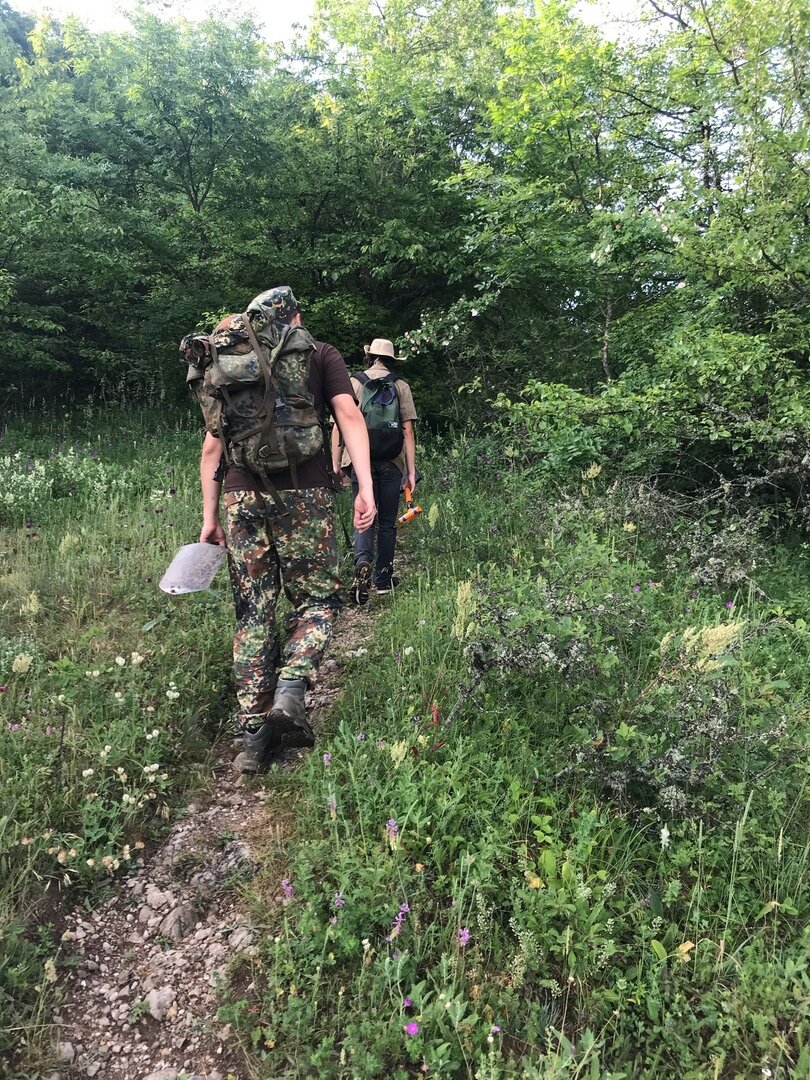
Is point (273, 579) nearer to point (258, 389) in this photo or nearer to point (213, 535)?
point (213, 535)

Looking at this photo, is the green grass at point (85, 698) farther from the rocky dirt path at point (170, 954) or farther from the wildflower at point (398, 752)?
the wildflower at point (398, 752)

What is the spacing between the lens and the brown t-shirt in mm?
2994

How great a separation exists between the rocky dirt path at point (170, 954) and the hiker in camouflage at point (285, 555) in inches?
15.2

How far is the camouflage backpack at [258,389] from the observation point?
112 inches

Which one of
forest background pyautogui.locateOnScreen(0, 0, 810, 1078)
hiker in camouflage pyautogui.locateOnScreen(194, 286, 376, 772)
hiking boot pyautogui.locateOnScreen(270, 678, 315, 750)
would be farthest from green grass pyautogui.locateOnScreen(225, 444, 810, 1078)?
hiker in camouflage pyautogui.locateOnScreen(194, 286, 376, 772)

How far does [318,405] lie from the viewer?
121 inches

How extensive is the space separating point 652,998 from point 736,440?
16.2 ft

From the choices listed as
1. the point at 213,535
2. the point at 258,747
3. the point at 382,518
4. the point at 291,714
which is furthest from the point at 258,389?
the point at 382,518


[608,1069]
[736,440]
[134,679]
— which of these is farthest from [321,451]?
[736,440]

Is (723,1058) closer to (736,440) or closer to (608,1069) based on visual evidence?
(608,1069)

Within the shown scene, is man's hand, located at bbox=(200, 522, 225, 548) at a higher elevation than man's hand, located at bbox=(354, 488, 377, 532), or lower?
lower

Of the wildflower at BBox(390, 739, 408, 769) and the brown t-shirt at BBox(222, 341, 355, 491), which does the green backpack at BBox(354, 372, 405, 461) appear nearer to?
the brown t-shirt at BBox(222, 341, 355, 491)

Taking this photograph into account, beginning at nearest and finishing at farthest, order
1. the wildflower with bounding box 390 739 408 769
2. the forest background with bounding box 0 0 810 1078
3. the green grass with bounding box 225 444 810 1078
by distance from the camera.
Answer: the green grass with bounding box 225 444 810 1078
the forest background with bounding box 0 0 810 1078
the wildflower with bounding box 390 739 408 769

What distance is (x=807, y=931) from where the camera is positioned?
1908 mm
